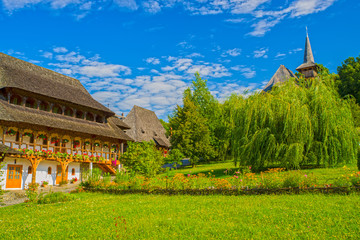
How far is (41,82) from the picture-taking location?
82.2 ft

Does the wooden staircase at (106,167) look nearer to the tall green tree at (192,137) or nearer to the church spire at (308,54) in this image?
the tall green tree at (192,137)

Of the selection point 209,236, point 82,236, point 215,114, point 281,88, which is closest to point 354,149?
point 281,88

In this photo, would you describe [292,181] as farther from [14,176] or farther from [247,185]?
[14,176]

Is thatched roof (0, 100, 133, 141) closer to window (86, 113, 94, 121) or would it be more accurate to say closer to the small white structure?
window (86, 113, 94, 121)

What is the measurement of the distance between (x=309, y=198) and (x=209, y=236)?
4.28m

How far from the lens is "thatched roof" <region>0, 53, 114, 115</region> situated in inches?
877

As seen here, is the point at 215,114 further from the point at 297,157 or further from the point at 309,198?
the point at 309,198

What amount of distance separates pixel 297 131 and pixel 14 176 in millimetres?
18996

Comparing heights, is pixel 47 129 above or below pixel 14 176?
above

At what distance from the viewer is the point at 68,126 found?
78.7 feet

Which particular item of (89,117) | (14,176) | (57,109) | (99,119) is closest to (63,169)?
(14,176)

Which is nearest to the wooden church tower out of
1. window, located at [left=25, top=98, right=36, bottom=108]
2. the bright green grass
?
window, located at [left=25, top=98, right=36, bottom=108]

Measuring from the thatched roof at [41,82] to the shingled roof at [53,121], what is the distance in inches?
58.5

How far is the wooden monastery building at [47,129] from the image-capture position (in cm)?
2081
